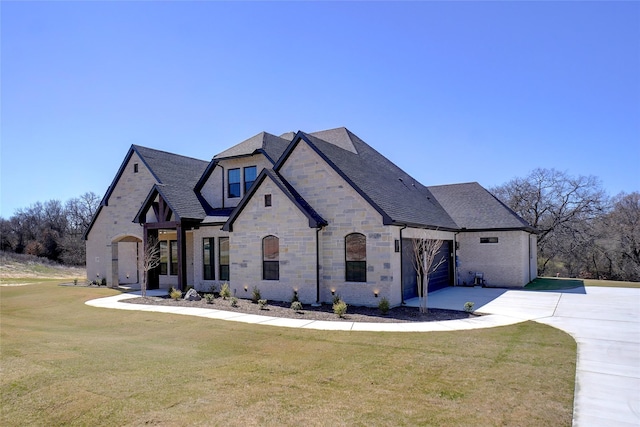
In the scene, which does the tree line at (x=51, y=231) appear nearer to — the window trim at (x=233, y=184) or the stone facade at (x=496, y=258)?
the window trim at (x=233, y=184)

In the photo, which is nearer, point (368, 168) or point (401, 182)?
point (368, 168)

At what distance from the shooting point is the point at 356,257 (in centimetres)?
1694

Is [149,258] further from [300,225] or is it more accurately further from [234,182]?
[300,225]

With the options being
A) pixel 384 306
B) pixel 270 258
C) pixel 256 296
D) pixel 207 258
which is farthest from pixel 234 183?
pixel 384 306

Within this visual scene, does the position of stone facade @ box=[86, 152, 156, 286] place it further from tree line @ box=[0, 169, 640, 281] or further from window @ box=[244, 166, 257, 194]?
tree line @ box=[0, 169, 640, 281]

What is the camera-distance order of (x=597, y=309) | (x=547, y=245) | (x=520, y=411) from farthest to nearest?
(x=547, y=245) < (x=597, y=309) < (x=520, y=411)

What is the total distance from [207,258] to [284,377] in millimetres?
16022

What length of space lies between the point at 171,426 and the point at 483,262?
2222 cm

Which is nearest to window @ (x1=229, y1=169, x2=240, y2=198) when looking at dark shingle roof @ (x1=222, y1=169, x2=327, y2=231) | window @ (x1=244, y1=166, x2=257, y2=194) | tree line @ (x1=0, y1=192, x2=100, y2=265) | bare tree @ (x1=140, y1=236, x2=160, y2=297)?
window @ (x1=244, y1=166, x2=257, y2=194)

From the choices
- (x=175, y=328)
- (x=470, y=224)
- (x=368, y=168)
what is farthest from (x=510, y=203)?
(x=175, y=328)

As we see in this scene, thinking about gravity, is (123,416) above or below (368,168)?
below

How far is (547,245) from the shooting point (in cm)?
3972

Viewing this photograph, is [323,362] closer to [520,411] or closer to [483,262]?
[520,411]

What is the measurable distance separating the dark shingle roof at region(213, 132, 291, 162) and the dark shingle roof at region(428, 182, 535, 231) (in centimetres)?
1197
